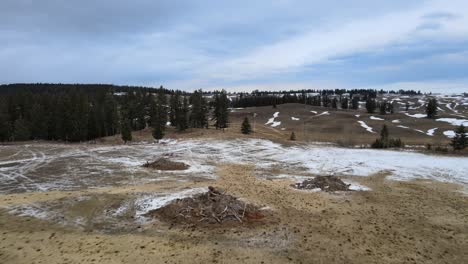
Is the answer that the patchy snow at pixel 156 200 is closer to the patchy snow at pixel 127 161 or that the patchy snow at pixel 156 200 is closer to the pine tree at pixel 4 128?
the patchy snow at pixel 127 161

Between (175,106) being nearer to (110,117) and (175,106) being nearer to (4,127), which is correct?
(110,117)

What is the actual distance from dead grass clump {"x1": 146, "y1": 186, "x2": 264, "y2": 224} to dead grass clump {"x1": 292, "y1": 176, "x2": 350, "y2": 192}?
700cm

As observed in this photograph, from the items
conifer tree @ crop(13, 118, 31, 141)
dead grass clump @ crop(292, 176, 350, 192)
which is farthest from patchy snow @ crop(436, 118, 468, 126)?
conifer tree @ crop(13, 118, 31, 141)

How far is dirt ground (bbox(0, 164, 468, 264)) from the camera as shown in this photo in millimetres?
12242

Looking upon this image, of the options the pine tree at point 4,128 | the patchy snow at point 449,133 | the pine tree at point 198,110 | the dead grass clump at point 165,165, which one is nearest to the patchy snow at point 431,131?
the patchy snow at point 449,133

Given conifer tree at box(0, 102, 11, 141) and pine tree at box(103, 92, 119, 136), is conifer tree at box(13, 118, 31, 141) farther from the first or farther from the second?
pine tree at box(103, 92, 119, 136)

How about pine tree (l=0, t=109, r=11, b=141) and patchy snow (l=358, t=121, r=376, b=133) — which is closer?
pine tree (l=0, t=109, r=11, b=141)

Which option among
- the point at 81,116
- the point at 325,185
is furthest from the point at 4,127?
the point at 325,185

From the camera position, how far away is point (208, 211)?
54.1 feet

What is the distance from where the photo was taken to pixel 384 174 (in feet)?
95.5

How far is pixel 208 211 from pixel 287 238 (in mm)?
4460

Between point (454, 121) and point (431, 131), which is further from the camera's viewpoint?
point (454, 121)

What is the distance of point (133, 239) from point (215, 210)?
14.5ft

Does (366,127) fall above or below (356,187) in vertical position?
below
